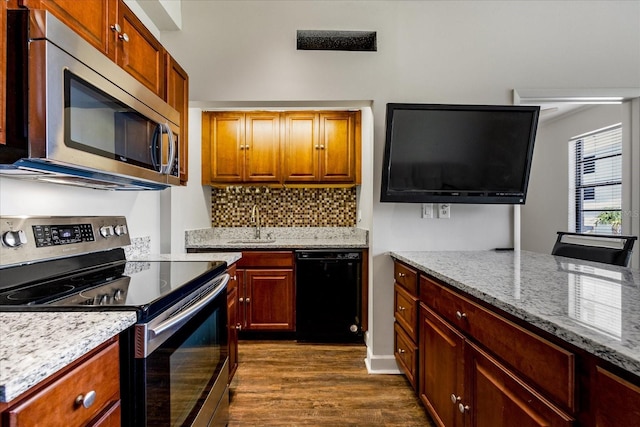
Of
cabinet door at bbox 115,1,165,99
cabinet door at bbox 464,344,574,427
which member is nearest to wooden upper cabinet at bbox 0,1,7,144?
cabinet door at bbox 115,1,165,99

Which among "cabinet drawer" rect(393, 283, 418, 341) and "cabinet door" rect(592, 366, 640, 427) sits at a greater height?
"cabinet door" rect(592, 366, 640, 427)

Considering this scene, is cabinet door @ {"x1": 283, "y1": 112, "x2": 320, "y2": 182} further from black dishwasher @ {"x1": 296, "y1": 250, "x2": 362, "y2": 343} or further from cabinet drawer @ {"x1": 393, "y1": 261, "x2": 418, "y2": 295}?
cabinet drawer @ {"x1": 393, "y1": 261, "x2": 418, "y2": 295}

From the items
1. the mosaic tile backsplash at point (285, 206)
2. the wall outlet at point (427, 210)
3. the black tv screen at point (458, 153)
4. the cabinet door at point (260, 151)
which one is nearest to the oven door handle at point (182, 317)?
the black tv screen at point (458, 153)

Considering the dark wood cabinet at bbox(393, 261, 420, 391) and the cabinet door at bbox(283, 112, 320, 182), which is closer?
the dark wood cabinet at bbox(393, 261, 420, 391)

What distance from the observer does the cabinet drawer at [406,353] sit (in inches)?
76.7

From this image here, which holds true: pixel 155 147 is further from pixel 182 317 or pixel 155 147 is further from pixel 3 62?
pixel 182 317

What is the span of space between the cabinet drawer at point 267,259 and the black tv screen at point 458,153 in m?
1.11

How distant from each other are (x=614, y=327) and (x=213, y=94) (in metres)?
2.44

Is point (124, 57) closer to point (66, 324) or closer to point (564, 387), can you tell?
point (66, 324)

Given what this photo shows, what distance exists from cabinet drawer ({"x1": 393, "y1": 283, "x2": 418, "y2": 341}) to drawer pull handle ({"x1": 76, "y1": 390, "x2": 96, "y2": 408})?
1.59 meters

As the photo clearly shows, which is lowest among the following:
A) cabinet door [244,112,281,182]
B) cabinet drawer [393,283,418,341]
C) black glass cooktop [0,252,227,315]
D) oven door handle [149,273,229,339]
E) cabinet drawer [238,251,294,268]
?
cabinet drawer [393,283,418,341]

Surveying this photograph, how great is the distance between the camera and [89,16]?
1256 mm

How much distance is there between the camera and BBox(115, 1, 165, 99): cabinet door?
1.46 metres

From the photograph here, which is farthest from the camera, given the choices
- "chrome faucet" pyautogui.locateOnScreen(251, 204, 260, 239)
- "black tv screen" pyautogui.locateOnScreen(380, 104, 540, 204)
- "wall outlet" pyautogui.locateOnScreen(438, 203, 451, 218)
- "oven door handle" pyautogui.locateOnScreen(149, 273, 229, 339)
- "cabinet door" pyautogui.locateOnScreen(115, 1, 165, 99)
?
"chrome faucet" pyautogui.locateOnScreen(251, 204, 260, 239)
